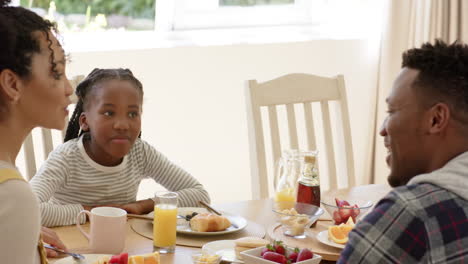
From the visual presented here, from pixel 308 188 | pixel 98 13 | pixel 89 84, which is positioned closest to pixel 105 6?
pixel 98 13

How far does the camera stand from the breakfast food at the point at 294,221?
173 cm

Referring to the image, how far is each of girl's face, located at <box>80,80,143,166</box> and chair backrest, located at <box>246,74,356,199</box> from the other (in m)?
0.48

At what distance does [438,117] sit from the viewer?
1232mm

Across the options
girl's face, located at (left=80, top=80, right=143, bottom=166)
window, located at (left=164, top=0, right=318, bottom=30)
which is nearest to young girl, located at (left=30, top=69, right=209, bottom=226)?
girl's face, located at (left=80, top=80, right=143, bottom=166)

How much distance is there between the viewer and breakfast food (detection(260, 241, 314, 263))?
149 centimetres

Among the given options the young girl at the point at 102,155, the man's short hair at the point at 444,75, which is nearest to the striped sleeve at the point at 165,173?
the young girl at the point at 102,155

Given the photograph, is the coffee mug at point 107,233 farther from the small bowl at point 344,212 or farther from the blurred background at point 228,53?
the blurred background at point 228,53

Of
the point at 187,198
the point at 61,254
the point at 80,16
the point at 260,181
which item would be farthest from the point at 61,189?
the point at 80,16

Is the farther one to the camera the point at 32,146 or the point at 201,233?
the point at 32,146

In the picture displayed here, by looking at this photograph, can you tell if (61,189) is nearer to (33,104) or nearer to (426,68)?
(33,104)

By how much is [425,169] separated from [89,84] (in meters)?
1.11

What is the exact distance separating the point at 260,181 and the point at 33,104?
1275 mm

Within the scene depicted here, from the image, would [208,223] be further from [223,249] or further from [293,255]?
[293,255]

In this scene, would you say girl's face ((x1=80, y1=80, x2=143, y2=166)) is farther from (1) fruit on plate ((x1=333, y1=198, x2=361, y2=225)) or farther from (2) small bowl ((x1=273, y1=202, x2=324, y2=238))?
(1) fruit on plate ((x1=333, y1=198, x2=361, y2=225))
